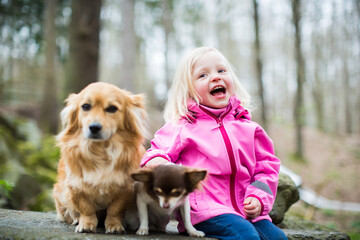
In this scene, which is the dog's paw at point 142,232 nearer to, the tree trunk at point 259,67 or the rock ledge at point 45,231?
the rock ledge at point 45,231

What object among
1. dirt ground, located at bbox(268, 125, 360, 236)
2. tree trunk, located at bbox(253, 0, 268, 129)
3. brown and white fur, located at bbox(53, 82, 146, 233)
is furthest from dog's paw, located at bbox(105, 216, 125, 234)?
tree trunk, located at bbox(253, 0, 268, 129)

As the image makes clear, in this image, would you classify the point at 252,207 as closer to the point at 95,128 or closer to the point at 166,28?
the point at 95,128

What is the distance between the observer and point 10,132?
338 inches

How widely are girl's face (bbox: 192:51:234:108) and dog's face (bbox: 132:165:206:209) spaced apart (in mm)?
968

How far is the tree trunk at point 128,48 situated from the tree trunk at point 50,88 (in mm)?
3407

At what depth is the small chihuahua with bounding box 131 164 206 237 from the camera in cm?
206

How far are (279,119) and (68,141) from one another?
772cm

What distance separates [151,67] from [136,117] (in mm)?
33386

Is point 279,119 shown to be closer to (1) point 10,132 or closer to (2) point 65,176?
(2) point 65,176

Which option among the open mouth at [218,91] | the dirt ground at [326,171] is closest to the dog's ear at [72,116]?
the open mouth at [218,91]

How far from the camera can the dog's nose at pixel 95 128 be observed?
220 centimetres

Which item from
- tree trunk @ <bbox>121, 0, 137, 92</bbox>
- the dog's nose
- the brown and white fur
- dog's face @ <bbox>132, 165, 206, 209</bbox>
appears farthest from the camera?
tree trunk @ <bbox>121, 0, 137, 92</bbox>

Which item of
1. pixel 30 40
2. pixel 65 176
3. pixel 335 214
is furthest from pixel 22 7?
pixel 335 214

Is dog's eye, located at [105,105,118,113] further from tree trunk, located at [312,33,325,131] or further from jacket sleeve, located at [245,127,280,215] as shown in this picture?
tree trunk, located at [312,33,325,131]
